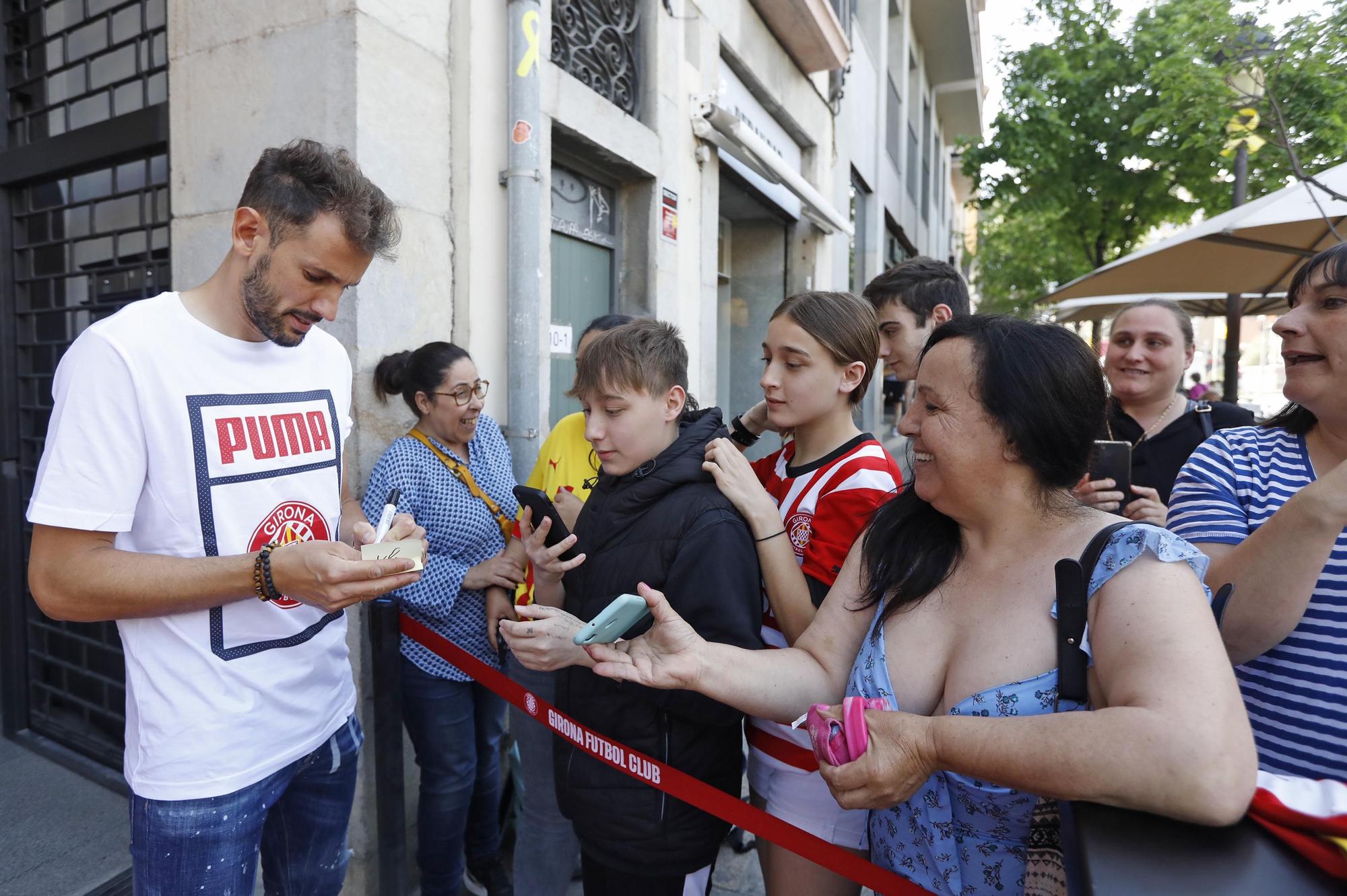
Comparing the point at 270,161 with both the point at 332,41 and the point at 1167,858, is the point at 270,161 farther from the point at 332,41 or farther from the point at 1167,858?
the point at 1167,858

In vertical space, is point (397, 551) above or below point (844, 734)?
above

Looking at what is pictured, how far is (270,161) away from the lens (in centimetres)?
175

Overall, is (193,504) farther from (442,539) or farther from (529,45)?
(529,45)

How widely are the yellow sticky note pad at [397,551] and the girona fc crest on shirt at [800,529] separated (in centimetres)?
90

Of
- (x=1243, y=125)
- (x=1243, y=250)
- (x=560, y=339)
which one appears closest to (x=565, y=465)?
(x=560, y=339)

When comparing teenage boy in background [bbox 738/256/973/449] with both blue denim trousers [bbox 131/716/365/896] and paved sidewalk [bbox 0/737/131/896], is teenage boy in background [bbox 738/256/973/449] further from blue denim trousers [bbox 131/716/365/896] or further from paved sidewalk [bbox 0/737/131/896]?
paved sidewalk [bbox 0/737/131/896]

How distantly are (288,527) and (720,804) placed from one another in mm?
1174

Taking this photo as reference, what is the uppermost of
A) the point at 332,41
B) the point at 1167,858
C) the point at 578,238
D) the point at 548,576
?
the point at 332,41

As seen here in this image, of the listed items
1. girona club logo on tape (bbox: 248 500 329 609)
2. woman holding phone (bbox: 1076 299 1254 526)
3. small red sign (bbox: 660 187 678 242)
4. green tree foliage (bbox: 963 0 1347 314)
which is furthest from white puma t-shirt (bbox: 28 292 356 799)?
green tree foliage (bbox: 963 0 1347 314)

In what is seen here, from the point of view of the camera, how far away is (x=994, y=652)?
1.34 m

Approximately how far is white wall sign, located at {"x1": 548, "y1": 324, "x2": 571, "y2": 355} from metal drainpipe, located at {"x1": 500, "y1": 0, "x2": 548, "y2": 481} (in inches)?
26.8

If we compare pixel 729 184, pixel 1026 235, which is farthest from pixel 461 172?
pixel 1026 235

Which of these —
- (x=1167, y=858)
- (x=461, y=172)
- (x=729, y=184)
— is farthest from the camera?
(x=729, y=184)

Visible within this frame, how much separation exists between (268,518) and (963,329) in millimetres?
1556
